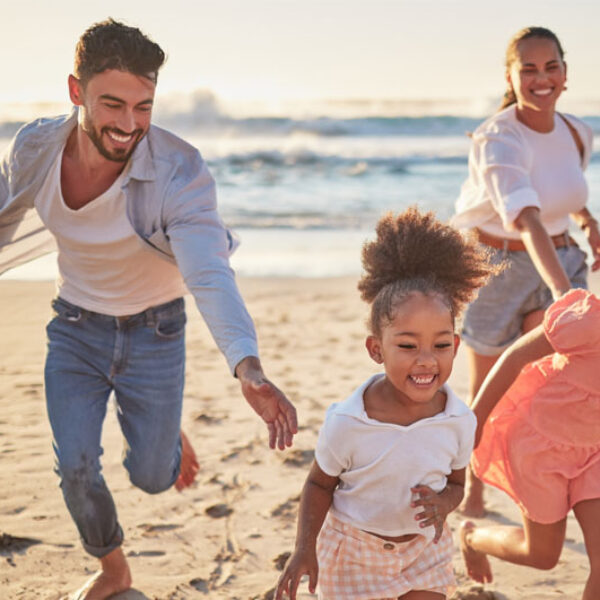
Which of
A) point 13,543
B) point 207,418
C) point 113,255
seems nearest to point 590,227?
point 113,255

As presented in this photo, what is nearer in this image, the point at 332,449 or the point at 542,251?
the point at 332,449

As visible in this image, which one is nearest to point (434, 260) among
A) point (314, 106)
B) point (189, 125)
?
point (189, 125)

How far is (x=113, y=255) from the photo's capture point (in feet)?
13.5

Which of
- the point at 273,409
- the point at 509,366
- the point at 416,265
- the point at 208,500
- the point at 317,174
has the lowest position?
the point at 208,500

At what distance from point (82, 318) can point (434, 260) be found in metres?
1.62

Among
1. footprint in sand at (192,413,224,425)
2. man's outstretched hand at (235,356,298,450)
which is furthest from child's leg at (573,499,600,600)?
footprint in sand at (192,413,224,425)

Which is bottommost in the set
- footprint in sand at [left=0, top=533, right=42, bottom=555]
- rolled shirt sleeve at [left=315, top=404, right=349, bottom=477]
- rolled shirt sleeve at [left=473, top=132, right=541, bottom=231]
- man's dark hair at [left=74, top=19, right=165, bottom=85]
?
footprint in sand at [left=0, top=533, right=42, bottom=555]

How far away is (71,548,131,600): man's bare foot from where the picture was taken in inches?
167

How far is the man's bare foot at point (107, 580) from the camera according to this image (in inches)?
167

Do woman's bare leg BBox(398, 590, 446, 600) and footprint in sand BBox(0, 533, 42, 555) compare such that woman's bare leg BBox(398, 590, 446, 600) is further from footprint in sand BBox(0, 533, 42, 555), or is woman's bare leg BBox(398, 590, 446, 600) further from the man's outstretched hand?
footprint in sand BBox(0, 533, 42, 555)

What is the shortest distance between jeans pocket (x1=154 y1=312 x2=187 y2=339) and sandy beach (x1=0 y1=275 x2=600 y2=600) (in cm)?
113

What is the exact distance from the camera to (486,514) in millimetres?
5277

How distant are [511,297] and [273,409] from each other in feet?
6.54

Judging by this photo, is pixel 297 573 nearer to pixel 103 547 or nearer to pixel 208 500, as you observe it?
pixel 103 547
